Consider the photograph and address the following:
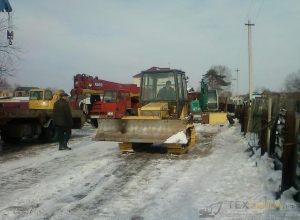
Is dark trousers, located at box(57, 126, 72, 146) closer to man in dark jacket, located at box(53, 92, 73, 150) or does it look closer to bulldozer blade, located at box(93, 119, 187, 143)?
man in dark jacket, located at box(53, 92, 73, 150)

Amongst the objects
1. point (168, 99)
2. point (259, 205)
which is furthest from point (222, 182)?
point (168, 99)

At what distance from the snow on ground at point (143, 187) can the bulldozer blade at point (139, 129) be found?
1.66ft

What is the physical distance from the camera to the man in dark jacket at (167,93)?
905 centimetres

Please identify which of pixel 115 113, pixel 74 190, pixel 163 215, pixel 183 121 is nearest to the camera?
pixel 163 215

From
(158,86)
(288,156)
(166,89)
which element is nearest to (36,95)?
(158,86)

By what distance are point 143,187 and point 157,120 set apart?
114 inches

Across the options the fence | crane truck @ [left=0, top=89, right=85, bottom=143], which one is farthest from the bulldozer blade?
crane truck @ [left=0, top=89, right=85, bottom=143]

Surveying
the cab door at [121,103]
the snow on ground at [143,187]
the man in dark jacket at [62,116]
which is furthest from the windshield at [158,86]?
the cab door at [121,103]

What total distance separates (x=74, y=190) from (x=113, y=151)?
150 inches

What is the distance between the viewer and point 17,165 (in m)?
7.42

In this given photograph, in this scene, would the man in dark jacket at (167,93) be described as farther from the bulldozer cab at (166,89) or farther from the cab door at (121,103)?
the cab door at (121,103)

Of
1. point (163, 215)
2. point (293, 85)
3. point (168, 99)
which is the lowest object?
point (163, 215)

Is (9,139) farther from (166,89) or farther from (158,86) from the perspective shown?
(166,89)

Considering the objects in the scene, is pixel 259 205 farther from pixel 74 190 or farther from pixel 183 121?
pixel 183 121
